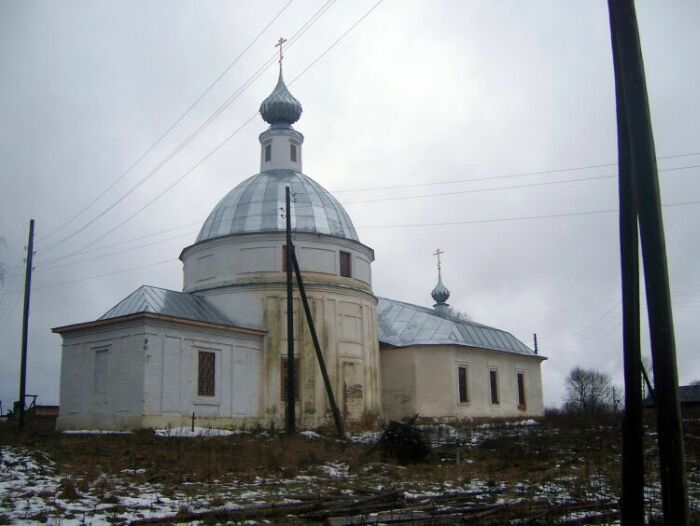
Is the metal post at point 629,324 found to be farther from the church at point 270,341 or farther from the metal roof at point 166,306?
the metal roof at point 166,306

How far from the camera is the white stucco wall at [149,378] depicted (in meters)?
23.1

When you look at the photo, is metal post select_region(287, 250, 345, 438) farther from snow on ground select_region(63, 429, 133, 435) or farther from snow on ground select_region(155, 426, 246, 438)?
snow on ground select_region(63, 429, 133, 435)

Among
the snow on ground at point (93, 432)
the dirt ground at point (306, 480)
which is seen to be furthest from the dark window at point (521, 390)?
the snow on ground at point (93, 432)

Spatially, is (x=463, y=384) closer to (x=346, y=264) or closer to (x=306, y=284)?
(x=346, y=264)

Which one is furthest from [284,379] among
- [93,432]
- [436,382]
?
[436,382]

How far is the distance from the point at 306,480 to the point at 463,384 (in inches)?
808

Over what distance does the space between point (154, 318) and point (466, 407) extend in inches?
612

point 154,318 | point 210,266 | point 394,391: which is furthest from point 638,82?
point 394,391

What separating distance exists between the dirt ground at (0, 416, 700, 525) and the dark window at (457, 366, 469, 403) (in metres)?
10.9

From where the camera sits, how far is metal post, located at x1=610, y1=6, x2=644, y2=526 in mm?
7758

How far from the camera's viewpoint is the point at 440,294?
1869 inches

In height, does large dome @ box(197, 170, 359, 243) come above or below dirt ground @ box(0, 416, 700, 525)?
above

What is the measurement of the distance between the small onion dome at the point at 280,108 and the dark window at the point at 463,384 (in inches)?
542

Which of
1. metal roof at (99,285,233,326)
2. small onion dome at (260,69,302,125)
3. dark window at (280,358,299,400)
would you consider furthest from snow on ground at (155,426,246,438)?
small onion dome at (260,69,302,125)
